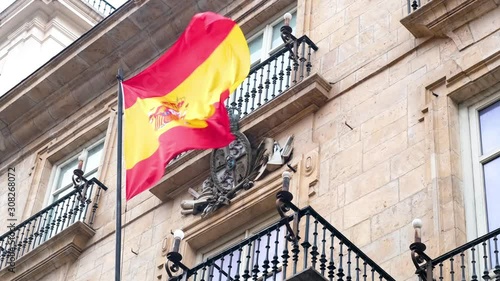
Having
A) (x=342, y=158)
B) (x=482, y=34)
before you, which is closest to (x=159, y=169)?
(x=342, y=158)

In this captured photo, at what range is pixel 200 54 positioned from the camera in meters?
13.6

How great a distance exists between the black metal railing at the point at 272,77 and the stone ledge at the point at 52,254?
8.17 feet

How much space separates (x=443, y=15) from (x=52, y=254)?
5.97m

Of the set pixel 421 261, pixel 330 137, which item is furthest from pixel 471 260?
pixel 330 137

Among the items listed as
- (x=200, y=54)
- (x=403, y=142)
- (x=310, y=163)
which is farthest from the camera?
(x=200, y=54)

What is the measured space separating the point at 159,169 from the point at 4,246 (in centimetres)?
456

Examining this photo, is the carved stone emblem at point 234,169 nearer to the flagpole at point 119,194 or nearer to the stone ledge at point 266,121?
the stone ledge at point 266,121

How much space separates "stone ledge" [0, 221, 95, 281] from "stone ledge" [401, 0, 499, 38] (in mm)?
5077

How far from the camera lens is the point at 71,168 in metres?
17.3

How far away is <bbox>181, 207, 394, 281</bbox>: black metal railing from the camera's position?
33.1 feet

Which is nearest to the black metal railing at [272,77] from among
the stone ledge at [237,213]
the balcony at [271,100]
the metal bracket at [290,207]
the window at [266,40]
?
the balcony at [271,100]

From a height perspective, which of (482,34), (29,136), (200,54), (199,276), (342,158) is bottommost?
(199,276)

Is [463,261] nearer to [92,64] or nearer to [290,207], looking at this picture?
[290,207]

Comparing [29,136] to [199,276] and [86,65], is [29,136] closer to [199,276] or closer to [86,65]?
[86,65]
